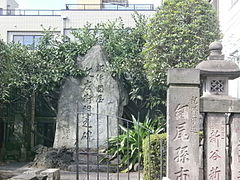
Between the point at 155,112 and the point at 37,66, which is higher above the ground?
the point at 37,66

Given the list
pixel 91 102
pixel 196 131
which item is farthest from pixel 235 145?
pixel 91 102

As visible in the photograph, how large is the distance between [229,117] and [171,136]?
1.05m

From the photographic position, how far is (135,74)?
50.9ft

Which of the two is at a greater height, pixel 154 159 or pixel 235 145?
pixel 235 145

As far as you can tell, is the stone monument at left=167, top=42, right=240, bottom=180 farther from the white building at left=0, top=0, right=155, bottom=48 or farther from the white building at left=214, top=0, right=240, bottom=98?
the white building at left=0, top=0, right=155, bottom=48

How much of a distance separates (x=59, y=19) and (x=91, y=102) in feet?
49.1

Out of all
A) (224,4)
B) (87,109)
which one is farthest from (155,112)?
(224,4)

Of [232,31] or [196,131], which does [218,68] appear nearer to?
[196,131]

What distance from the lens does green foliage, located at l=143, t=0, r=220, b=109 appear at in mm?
12211

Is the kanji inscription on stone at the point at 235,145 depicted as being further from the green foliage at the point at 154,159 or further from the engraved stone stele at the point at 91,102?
the engraved stone stele at the point at 91,102

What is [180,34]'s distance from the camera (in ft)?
40.0

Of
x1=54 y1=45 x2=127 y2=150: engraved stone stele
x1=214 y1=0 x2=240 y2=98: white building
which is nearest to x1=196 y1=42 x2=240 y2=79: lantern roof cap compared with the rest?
x1=214 y1=0 x2=240 y2=98: white building

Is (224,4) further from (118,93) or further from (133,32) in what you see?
(118,93)

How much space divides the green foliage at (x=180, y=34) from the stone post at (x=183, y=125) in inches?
236
